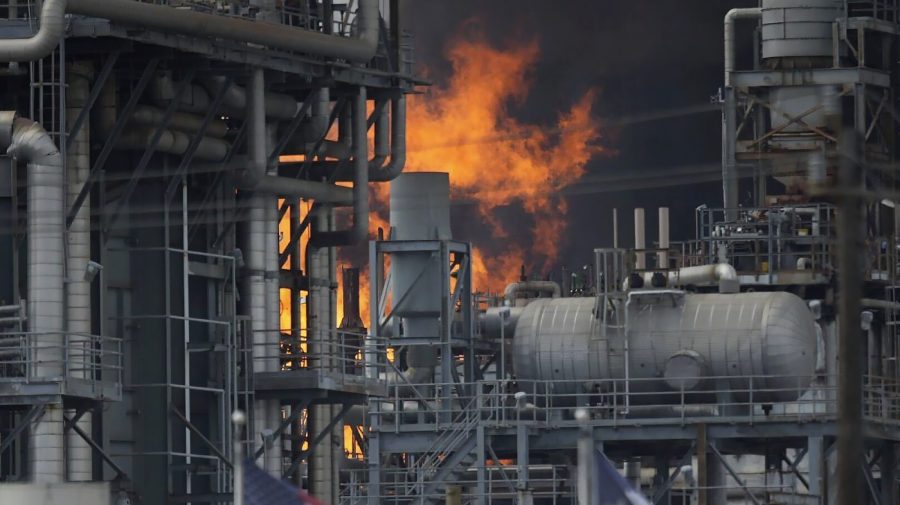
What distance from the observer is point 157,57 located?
6000 centimetres

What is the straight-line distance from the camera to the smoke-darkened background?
107 m

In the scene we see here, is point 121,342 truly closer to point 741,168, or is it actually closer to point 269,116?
point 269,116

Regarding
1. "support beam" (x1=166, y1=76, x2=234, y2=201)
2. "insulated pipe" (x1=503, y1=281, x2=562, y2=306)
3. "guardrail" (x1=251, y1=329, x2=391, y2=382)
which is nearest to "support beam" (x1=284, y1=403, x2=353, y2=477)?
"guardrail" (x1=251, y1=329, x2=391, y2=382)

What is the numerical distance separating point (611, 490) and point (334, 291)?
37304 mm

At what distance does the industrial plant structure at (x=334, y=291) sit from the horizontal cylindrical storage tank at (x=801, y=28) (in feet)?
0.28

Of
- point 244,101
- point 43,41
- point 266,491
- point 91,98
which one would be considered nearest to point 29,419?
point 91,98

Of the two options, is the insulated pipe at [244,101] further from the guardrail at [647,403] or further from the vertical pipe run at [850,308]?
the vertical pipe run at [850,308]

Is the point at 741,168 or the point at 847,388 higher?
the point at 741,168

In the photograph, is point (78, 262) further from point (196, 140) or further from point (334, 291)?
point (334, 291)

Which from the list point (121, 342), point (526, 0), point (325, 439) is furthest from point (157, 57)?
point (526, 0)

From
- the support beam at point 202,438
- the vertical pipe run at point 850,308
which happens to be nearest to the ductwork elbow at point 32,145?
the support beam at point 202,438

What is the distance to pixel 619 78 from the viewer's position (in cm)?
10844

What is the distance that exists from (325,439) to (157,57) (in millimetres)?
15341

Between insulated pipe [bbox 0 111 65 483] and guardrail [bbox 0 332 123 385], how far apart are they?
2 centimetres
